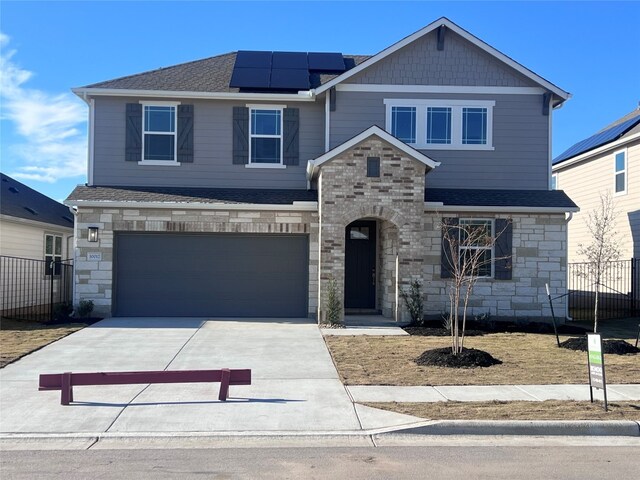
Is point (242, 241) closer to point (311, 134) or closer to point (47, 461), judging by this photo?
point (311, 134)

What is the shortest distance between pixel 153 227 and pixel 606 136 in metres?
16.8

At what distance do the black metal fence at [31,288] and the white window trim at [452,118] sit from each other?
10768 mm

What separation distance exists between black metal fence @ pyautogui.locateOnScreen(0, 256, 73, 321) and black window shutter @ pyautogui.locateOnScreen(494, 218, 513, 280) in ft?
39.5

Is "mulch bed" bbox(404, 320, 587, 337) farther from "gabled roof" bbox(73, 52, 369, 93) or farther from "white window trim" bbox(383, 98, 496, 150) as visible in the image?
"gabled roof" bbox(73, 52, 369, 93)

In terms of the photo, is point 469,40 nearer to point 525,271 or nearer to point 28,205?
point 525,271

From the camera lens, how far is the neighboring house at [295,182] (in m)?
15.7

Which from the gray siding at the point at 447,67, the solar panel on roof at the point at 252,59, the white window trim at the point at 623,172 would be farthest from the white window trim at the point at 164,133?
the white window trim at the point at 623,172

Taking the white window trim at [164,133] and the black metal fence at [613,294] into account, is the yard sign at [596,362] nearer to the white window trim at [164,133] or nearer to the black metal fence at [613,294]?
the black metal fence at [613,294]

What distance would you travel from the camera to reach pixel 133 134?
54.6 feet

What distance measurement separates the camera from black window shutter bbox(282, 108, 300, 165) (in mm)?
16859

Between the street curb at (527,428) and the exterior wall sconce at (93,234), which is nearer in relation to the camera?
the street curb at (527,428)

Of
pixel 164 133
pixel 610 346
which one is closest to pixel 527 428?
pixel 610 346

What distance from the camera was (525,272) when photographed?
1580cm

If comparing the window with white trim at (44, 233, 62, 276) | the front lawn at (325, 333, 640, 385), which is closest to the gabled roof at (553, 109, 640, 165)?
the front lawn at (325, 333, 640, 385)
